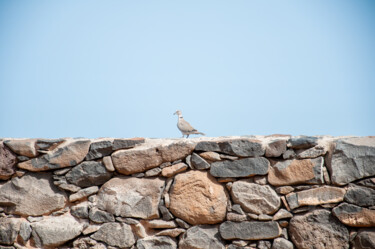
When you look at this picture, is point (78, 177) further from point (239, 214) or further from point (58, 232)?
point (239, 214)

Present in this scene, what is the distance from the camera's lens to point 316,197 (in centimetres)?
388

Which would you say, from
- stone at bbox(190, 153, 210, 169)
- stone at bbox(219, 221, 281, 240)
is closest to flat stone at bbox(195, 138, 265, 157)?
stone at bbox(190, 153, 210, 169)

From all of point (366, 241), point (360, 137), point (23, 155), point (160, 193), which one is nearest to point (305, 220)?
point (366, 241)

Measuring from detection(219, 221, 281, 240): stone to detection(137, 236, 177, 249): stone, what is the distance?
0.54 metres

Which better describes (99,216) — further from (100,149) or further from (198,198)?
(198,198)

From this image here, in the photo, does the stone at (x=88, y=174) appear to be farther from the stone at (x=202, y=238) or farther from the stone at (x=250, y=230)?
the stone at (x=250, y=230)

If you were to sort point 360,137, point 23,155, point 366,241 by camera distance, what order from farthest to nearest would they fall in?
point 23,155 → point 360,137 → point 366,241

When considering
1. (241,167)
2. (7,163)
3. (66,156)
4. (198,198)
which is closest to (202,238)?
(198,198)

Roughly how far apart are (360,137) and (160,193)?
6.92 ft

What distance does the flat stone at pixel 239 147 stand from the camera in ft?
13.3

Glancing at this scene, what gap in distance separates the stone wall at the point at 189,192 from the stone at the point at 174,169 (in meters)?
0.01

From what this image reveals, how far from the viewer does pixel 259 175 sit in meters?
4.07

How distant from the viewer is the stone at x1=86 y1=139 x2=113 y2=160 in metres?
4.40

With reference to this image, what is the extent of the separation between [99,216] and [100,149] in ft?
2.37
